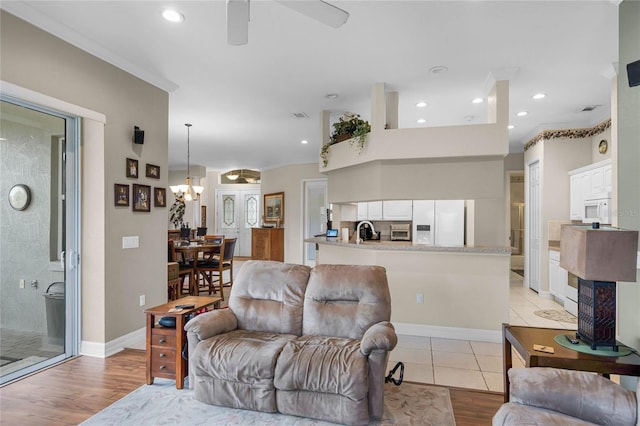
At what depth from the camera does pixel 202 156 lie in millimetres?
9203

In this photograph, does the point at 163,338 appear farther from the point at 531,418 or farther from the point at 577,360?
the point at 577,360

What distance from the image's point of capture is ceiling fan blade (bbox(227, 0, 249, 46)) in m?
1.93

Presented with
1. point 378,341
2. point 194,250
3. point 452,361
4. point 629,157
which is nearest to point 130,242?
point 194,250

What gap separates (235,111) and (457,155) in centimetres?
323

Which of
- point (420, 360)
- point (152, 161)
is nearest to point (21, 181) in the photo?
point (152, 161)

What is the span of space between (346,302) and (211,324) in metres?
1.03

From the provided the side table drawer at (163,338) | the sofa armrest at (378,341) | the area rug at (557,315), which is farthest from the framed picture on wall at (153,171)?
the area rug at (557,315)

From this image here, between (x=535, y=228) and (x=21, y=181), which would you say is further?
(x=535, y=228)

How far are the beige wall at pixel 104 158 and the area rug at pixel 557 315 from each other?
516 cm

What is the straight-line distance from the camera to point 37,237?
3.29 m

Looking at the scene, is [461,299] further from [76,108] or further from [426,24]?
[76,108]

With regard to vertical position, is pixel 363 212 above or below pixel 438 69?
below

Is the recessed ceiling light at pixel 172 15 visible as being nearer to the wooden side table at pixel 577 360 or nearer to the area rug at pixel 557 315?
the wooden side table at pixel 577 360

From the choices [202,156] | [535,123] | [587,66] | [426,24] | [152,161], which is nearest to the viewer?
[426,24]
